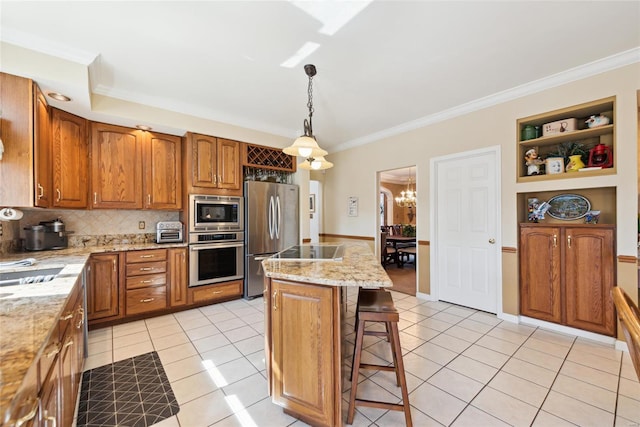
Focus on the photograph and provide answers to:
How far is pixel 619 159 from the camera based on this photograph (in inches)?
94.7

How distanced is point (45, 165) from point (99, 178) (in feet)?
2.20

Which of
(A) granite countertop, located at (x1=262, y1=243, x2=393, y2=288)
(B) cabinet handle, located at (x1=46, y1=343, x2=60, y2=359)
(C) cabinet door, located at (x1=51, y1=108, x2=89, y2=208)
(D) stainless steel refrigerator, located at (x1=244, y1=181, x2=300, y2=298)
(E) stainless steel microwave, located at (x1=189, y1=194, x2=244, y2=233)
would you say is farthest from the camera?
(D) stainless steel refrigerator, located at (x1=244, y1=181, x2=300, y2=298)

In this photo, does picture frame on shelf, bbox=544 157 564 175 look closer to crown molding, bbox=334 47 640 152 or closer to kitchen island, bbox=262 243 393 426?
crown molding, bbox=334 47 640 152

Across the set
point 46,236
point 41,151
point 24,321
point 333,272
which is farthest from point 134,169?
point 333,272

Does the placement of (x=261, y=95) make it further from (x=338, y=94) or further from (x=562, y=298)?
(x=562, y=298)

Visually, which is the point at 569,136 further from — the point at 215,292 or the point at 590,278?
the point at 215,292

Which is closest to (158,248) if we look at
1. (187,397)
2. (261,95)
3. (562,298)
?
(187,397)

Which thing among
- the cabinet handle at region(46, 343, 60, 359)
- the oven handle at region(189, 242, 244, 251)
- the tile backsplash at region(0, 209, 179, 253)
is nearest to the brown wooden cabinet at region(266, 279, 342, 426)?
the cabinet handle at region(46, 343, 60, 359)

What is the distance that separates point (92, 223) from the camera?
3283mm

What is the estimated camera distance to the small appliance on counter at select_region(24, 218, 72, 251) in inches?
105

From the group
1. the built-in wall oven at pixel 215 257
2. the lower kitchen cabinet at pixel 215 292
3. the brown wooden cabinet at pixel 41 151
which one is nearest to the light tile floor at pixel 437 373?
the lower kitchen cabinet at pixel 215 292

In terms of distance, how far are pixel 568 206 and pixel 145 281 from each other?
4977mm

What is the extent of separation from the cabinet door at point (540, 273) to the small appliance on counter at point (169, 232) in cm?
431

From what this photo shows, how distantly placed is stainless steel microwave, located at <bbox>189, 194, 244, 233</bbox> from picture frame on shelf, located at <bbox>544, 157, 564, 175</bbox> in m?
3.87
